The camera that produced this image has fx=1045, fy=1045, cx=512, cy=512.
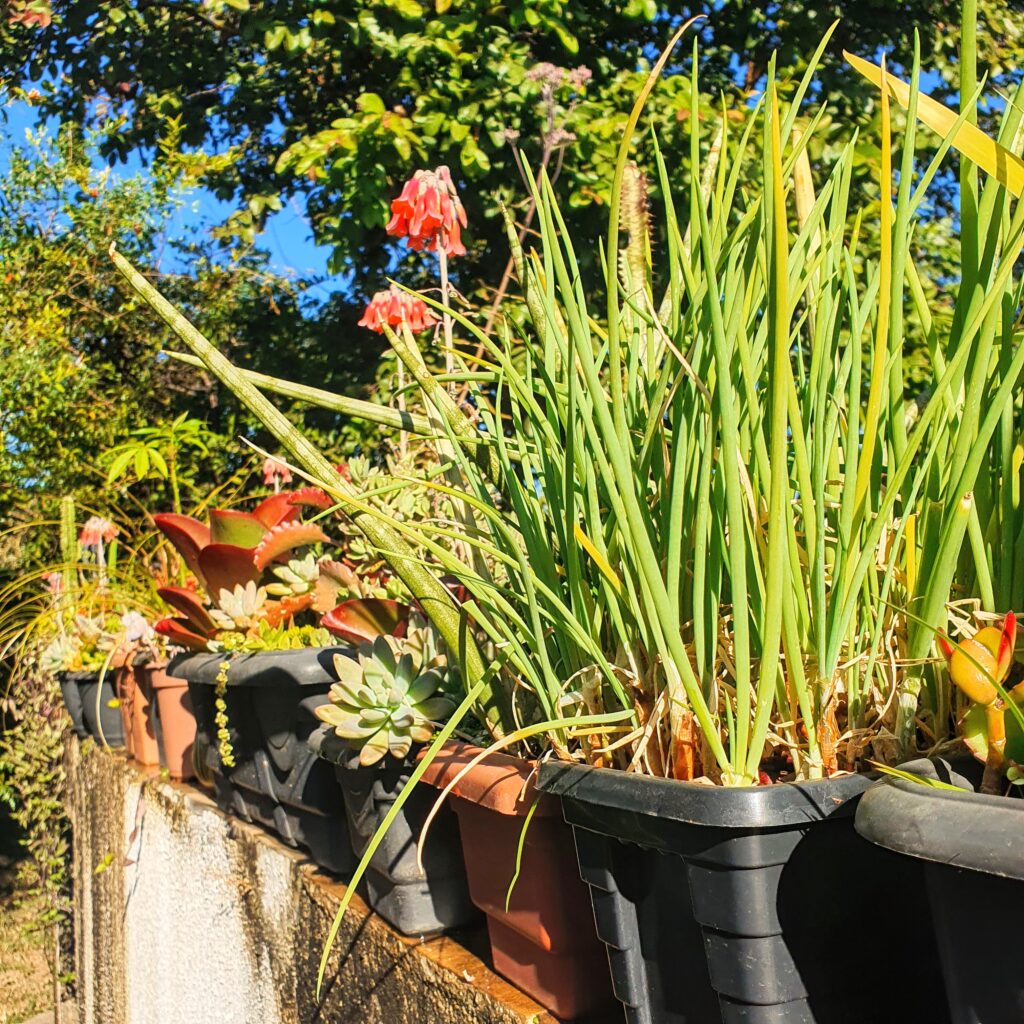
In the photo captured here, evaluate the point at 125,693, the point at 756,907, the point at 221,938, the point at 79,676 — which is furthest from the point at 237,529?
the point at 756,907

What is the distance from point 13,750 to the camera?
3.38 metres

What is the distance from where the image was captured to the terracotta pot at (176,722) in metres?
2.09

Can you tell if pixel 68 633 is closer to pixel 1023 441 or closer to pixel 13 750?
pixel 13 750

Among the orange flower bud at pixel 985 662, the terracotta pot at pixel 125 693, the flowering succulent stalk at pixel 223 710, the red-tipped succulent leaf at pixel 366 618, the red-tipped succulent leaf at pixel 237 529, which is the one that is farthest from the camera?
the terracotta pot at pixel 125 693

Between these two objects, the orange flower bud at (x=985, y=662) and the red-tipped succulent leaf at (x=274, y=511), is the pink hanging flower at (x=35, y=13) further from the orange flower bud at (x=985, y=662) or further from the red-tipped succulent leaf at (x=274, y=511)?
the orange flower bud at (x=985, y=662)

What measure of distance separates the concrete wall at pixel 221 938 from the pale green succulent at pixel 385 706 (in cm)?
19

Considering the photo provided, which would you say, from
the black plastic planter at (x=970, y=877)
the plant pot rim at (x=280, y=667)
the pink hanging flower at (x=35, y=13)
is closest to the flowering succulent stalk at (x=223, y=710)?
the plant pot rim at (x=280, y=667)

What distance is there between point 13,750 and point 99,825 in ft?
3.07

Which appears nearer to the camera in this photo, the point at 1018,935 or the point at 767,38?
the point at 1018,935

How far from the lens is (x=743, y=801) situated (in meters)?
0.50

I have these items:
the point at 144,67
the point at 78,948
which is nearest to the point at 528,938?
the point at 78,948

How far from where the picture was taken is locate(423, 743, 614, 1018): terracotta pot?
0.74 meters

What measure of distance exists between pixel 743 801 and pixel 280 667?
0.92m

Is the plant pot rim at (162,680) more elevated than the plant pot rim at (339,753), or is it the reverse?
the plant pot rim at (339,753)
